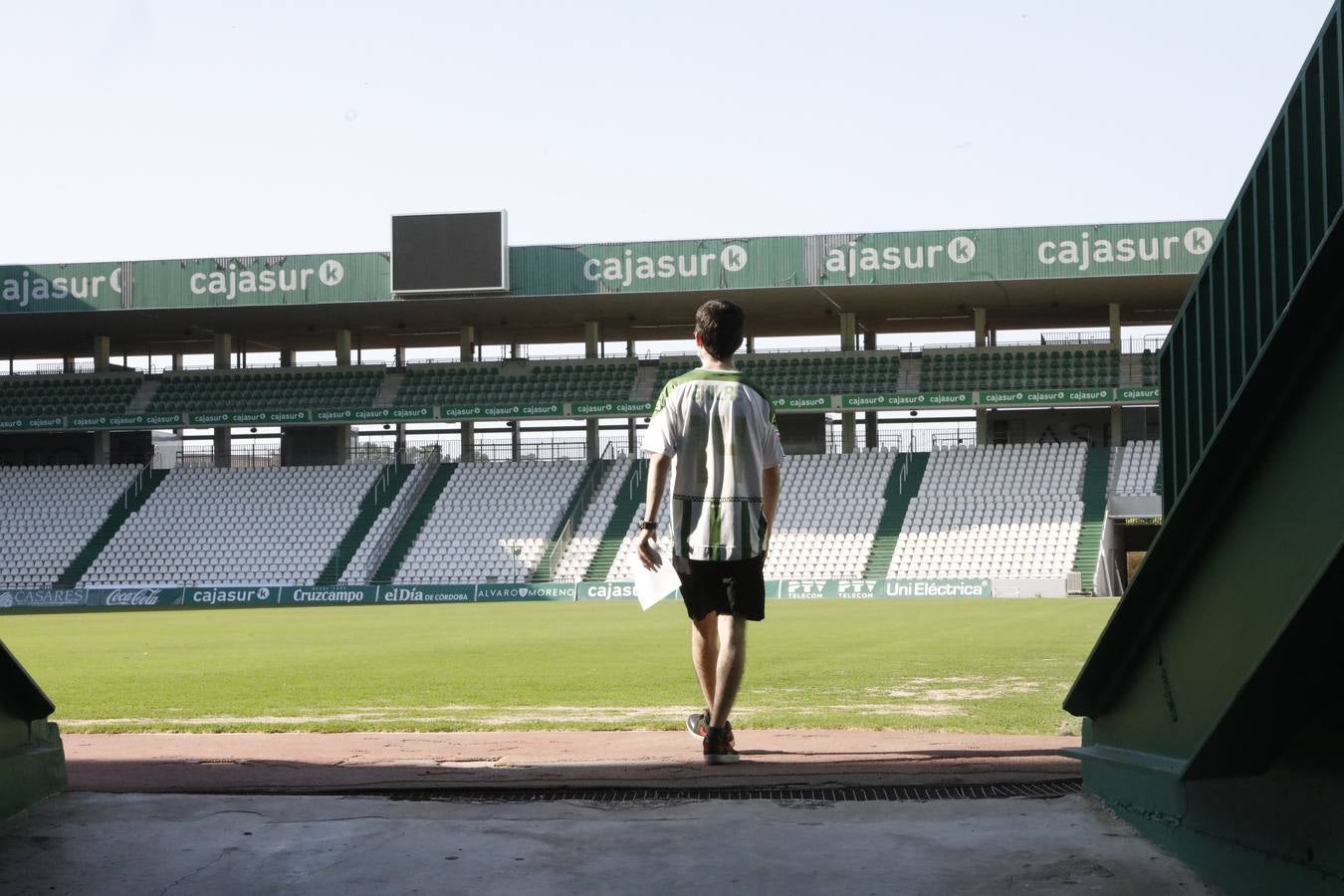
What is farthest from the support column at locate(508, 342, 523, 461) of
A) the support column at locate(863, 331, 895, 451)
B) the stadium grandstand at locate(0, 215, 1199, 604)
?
the support column at locate(863, 331, 895, 451)

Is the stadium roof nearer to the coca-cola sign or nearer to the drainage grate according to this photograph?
the coca-cola sign

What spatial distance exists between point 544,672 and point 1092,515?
3144cm

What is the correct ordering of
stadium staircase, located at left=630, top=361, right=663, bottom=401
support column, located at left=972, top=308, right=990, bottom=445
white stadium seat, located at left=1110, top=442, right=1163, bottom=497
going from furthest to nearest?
1. stadium staircase, located at left=630, top=361, right=663, bottom=401
2. support column, located at left=972, top=308, right=990, bottom=445
3. white stadium seat, located at left=1110, top=442, right=1163, bottom=497

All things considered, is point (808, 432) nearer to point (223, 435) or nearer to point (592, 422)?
point (592, 422)

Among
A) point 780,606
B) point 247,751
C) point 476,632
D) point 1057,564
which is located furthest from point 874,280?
point 247,751

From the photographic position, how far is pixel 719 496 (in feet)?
20.1

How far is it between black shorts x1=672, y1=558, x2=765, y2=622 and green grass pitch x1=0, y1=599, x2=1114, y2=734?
2.75 metres

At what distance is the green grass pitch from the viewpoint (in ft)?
31.7

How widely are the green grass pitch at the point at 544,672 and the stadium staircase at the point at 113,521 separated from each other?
18.1m

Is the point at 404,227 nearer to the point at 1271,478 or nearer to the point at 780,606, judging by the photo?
the point at 780,606

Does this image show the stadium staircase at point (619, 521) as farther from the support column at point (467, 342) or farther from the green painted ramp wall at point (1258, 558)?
the green painted ramp wall at point (1258, 558)

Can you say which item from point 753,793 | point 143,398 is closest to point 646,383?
point 143,398

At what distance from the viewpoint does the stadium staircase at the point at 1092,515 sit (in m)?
40.3

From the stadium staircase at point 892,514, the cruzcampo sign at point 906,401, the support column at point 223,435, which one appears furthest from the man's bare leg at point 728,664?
the support column at point 223,435
